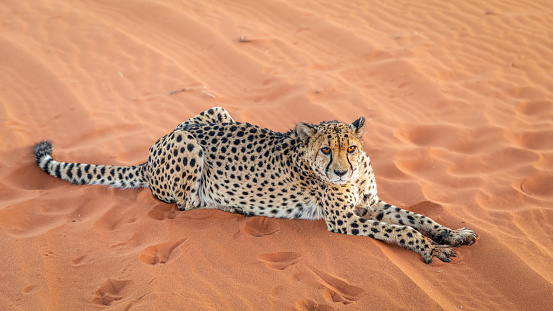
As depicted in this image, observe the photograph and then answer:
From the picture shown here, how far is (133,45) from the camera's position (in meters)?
8.62

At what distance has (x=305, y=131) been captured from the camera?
4363 millimetres

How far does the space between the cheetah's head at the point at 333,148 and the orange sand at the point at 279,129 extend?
0.63 metres

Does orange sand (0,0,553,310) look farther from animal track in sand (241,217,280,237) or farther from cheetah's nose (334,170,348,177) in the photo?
cheetah's nose (334,170,348,177)

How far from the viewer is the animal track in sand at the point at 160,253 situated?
13.4 ft

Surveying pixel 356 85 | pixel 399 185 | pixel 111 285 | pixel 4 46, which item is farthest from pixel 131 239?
pixel 4 46

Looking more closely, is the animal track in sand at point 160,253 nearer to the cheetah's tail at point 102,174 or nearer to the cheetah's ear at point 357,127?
the cheetah's tail at point 102,174

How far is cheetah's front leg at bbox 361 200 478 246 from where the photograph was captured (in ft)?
14.1

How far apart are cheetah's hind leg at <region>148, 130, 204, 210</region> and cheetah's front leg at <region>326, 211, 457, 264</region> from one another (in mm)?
1401

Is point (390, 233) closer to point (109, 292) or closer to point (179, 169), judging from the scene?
point (179, 169)

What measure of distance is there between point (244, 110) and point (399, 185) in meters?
2.68

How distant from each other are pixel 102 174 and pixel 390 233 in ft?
10.3

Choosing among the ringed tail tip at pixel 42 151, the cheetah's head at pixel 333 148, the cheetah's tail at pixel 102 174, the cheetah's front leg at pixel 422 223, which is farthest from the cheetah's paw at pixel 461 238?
the ringed tail tip at pixel 42 151

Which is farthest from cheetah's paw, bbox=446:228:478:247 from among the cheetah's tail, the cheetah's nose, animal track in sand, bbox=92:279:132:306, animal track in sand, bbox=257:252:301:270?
the cheetah's tail

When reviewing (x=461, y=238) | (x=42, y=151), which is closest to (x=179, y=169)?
(x=42, y=151)
